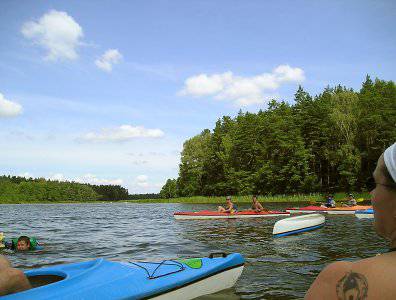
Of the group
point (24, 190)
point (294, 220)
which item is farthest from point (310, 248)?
point (24, 190)

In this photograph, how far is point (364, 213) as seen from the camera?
78.5ft

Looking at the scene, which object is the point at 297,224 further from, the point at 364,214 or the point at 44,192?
the point at 44,192

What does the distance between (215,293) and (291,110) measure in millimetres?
57402

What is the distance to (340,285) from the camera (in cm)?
156

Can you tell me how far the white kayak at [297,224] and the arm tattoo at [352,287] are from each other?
46.8 ft

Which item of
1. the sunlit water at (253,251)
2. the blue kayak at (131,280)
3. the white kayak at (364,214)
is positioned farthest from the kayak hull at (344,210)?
the blue kayak at (131,280)

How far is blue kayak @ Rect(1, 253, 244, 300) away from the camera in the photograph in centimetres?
497

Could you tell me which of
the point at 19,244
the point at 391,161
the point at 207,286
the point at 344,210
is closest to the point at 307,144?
the point at 344,210

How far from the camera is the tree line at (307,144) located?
50.2 meters

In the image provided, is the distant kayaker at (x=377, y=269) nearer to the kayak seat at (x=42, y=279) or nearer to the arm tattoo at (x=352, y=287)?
the arm tattoo at (x=352, y=287)

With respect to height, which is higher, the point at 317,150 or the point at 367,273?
the point at 317,150

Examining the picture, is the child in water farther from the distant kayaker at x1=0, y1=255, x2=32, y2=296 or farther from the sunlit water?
the distant kayaker at x1=0, y1=255, x2=32, y2=296

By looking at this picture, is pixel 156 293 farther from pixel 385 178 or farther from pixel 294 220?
pixel 294 220

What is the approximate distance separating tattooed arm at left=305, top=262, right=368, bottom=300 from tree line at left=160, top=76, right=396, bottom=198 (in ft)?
165
